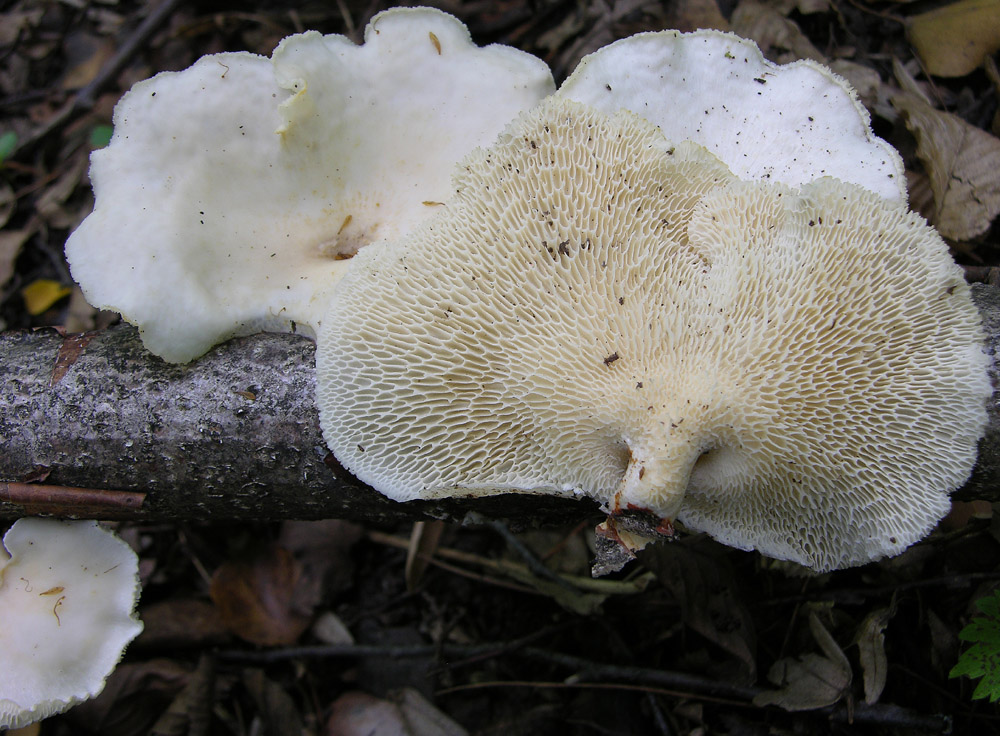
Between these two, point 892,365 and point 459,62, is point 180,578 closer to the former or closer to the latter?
point 459,62

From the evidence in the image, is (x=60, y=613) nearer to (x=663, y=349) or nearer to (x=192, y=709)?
(x=192, y=709)

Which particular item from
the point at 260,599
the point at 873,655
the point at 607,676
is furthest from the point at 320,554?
the point at 873,655

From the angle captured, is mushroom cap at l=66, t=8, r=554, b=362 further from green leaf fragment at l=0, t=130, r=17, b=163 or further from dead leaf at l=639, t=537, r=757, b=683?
green leaf fragment at l=0, t=130, r=17, b=163

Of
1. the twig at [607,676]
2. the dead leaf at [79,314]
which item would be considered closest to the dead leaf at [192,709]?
the twig at [607,676]

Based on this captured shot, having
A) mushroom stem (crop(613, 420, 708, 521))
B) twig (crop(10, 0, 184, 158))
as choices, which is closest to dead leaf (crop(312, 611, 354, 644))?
mushroom stem (crop(613, 420, 708, 521))

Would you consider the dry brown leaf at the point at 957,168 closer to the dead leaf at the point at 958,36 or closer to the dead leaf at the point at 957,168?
the dead leaf at the point at 957,168

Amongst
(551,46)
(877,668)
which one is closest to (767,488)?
(877,668)
